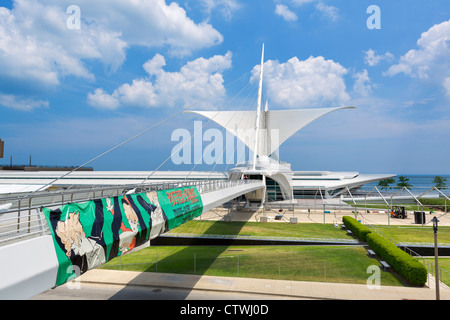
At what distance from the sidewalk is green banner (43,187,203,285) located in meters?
4.86

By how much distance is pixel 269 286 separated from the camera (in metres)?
13.7

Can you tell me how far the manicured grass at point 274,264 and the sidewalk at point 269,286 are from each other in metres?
0.65

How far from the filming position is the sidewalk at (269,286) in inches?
486

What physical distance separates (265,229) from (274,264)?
10672 mm

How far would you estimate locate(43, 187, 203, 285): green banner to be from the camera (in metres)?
5.74

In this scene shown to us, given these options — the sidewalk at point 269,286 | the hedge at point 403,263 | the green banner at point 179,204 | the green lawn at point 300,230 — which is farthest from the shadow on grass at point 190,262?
the hedge at point 403,263

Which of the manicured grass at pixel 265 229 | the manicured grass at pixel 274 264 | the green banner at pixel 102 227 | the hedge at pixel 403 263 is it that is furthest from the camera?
the manicured grass at pixel 265 229

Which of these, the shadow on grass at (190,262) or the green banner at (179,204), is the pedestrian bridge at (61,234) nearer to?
the green banner at (179,204)

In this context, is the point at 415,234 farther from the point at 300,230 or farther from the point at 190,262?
the point at 190,262
